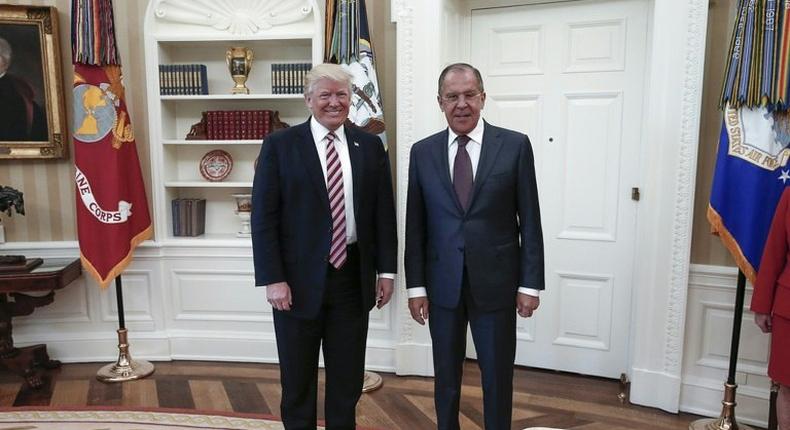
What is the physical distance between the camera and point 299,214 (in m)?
1.90

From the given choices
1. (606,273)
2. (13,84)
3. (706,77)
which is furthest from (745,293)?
(13,84)

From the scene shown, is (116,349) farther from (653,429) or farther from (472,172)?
(653,429)

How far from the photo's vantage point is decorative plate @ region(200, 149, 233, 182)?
349 cm

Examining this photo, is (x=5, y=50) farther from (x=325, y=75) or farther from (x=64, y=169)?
(x=325, y=75)

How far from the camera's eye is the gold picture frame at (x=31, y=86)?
124 inches

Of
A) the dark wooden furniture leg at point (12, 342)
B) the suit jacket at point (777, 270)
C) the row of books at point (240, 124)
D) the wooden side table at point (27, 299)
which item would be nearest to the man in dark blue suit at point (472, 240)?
the suit jacket at point (777, 270)

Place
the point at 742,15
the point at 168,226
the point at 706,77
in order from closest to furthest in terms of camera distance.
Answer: the point at 742,15
the point at 706,77
the point at 168,226

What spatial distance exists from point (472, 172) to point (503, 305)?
473mm

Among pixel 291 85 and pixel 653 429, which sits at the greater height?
pixel 291 85

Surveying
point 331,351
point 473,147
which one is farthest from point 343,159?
point 331,351

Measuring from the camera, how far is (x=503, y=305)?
75.6 inches

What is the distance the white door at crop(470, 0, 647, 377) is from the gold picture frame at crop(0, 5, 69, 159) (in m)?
2.44

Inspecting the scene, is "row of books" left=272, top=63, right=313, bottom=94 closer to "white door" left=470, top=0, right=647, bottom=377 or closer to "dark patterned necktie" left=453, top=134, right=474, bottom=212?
"white door" left=470, top=0, right=647, bottom=377

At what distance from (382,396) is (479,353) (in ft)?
3.66
